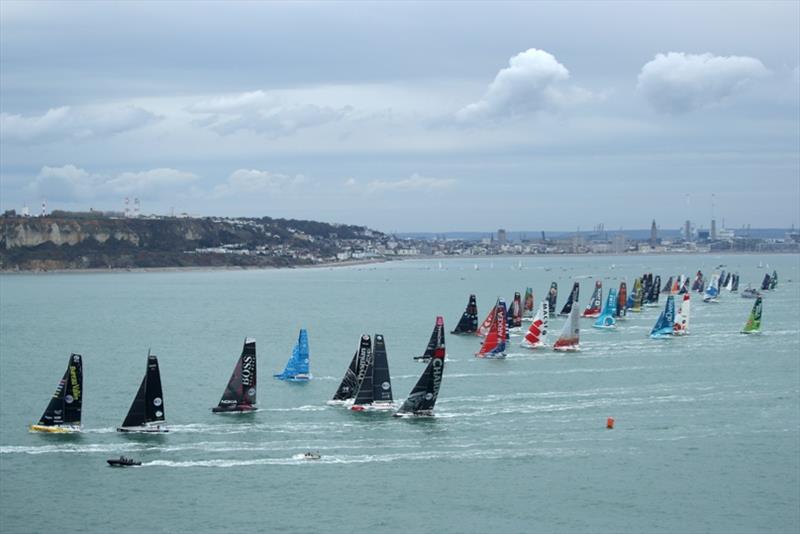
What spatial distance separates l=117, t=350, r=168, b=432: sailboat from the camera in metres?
49.8

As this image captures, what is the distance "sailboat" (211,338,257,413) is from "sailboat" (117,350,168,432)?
4.99 meters

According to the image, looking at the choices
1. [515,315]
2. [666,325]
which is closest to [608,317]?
[515,315]

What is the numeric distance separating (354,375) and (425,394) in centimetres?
453

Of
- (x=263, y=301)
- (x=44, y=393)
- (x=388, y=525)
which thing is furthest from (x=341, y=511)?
(x=263, y=301)

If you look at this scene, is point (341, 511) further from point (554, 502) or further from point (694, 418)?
point (694, 418)

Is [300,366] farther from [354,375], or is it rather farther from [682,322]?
[682,322]

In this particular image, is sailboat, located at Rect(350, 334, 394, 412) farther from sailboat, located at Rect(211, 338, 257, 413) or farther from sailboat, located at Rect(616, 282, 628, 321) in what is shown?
sailboat, located at Rect(616, 282, 628, 321)

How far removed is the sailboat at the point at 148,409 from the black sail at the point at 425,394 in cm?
1057

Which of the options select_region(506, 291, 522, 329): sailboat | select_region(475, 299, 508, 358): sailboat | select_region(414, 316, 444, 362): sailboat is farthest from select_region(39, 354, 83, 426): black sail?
select_region(506, 291, 522, 329): sailboat

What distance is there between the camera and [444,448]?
47.7 m

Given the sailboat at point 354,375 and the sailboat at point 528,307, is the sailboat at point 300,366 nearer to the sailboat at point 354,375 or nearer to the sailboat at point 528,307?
the sailboat at point 354,375

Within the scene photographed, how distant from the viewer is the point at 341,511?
39.3m

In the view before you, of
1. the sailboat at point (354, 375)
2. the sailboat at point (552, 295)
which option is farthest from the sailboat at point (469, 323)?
the sailboat at point (354, 375)

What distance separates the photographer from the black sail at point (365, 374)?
54.8 metres
